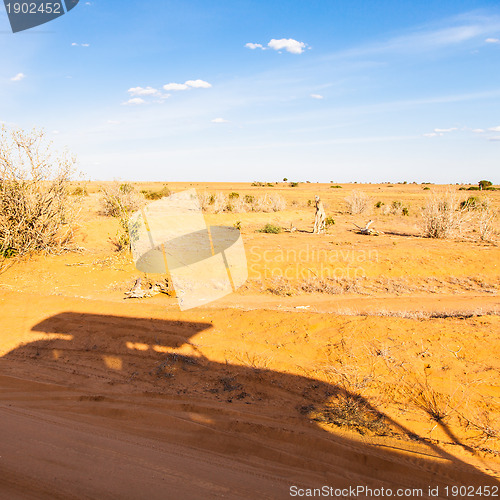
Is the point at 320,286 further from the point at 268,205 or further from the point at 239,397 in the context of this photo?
the point at 268,205

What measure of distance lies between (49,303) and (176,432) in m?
5.27

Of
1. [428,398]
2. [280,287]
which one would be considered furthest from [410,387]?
[280,287]

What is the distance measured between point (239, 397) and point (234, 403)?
15 centimetres

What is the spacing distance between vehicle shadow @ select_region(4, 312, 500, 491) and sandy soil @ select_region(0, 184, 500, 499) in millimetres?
18

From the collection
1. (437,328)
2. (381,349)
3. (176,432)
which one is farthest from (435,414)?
(176,432)

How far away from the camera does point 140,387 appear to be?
452cm

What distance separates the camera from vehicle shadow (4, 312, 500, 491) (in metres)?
3.18

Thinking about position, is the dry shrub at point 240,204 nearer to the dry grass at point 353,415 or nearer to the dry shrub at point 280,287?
the dry shrub at point 280,287

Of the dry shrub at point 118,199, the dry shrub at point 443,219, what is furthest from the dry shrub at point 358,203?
the dry shrub at point 118,199

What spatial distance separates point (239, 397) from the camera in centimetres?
429

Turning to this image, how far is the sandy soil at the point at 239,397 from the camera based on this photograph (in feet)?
9.84

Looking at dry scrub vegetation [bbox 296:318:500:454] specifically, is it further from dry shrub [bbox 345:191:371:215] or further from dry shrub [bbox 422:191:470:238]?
dry shrub [bbox 345:191:371:215]

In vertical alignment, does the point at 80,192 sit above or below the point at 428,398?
above

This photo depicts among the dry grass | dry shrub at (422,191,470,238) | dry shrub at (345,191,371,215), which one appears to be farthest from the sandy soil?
dry shrub at (345,191,371,215)
